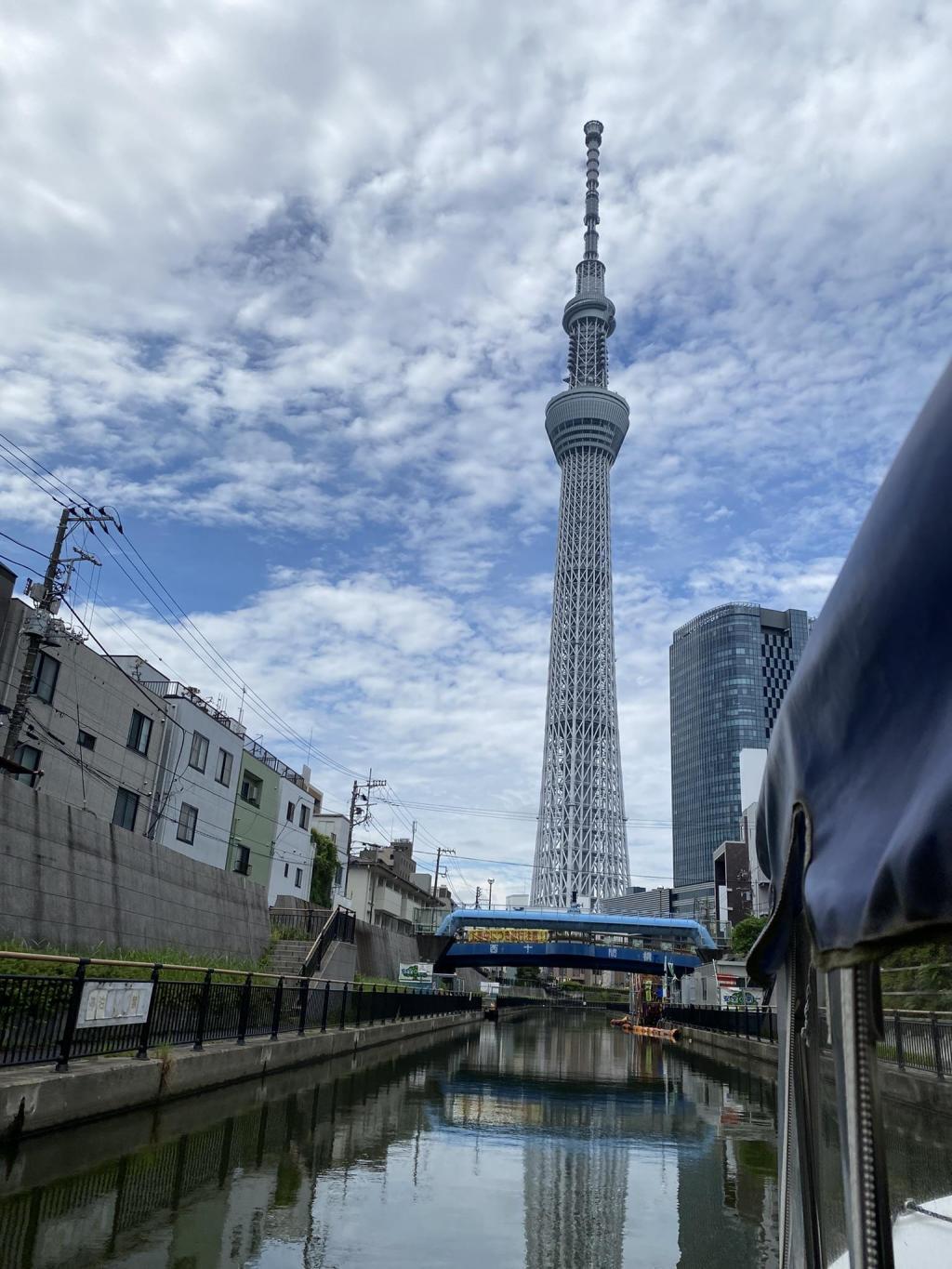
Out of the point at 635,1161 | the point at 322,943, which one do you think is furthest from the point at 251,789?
the point at 635,1161

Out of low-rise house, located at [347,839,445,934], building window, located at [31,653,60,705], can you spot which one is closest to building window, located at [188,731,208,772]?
building window, located at [31,653,60,705]

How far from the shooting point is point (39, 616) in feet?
75.7

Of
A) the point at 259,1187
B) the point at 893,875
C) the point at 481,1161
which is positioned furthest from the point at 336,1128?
the point at 893,875

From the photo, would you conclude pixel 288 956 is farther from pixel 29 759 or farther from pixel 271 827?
pixel 29 759

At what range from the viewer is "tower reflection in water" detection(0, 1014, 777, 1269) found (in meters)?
6.05

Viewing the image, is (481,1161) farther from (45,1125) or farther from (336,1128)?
(45,1125)

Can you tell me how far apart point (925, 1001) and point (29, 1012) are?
8.41 metres

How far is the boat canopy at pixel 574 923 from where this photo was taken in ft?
217

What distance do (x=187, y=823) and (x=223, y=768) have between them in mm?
3547

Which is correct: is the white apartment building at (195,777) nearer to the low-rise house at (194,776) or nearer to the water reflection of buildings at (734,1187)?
the low-rise house at (194,776)

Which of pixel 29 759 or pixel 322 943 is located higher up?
pixel 29 759

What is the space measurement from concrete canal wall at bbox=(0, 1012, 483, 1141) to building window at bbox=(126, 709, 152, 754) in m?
15.7

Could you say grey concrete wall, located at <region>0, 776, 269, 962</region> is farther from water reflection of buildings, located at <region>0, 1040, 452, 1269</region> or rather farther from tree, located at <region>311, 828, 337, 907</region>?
tree, located at <region>311, 828, 337, 907</region>

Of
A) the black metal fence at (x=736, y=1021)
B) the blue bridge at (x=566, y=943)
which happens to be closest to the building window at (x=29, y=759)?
the black metal fence at (x=736, y=1021)
